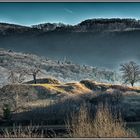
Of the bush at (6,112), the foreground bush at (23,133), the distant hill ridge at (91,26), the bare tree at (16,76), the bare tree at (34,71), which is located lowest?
the bush at (6,112)

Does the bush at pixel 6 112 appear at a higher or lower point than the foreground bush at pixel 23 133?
lower

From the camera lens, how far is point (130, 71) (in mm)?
13742

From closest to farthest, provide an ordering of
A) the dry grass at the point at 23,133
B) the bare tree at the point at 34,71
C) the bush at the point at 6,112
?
the dry grass at the point at 23,133 < the bare tree at the point at 34,71 < the bush at the point at 6,112

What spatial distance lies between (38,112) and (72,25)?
4582mm

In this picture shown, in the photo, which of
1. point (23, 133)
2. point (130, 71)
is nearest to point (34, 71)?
point (130, 71)

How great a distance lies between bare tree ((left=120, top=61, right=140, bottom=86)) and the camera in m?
13.9

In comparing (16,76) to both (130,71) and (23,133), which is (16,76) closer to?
(130,71)

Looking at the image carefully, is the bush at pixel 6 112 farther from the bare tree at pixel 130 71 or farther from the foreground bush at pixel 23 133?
the bare tree at pixel 130 71

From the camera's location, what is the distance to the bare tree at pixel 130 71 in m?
13.9

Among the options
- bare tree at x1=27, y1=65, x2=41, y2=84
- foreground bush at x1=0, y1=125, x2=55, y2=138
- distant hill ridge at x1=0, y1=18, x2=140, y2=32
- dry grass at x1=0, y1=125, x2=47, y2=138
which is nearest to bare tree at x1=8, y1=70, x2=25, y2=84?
bare tree at x1=27, y1=65, x2=41, y2=84

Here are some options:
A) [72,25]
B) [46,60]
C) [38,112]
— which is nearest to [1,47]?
[46,60]

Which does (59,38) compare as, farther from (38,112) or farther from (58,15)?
(38,112)

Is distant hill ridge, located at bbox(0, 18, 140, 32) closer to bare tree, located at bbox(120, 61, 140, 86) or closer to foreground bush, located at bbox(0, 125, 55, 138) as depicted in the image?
bare tree, located at bbox(120, 61, 140, 86)

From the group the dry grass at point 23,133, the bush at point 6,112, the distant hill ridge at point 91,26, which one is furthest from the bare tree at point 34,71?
the dry grass at point 23,133
